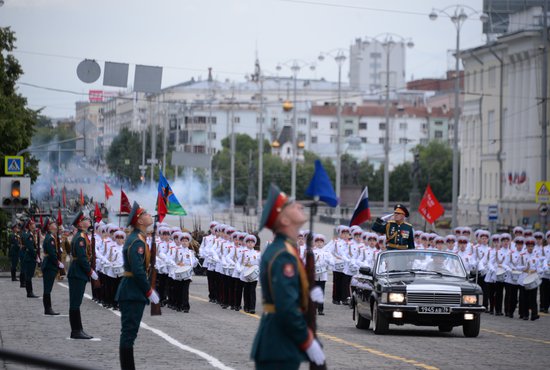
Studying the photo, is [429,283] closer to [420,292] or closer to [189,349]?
[420,292]

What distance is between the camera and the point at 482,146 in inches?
4040

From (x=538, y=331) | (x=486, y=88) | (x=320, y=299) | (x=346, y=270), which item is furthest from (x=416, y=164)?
(x=320, y=299)

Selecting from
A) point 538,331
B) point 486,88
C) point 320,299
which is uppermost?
point 486,88

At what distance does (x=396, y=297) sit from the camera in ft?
68.5

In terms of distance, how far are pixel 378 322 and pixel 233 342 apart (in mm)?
2997

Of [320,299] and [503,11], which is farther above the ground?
[503,11]

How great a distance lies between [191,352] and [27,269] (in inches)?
596

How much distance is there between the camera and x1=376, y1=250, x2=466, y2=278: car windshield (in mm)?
22047

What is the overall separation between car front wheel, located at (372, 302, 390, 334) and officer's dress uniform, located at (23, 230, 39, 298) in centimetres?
1250

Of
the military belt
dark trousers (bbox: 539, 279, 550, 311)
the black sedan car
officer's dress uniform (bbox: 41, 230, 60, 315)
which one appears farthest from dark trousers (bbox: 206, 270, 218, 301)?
the black sedan car

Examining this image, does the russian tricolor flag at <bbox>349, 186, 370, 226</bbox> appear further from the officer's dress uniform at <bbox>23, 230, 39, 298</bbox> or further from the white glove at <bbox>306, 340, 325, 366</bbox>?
the white glove at <bbox>306, 340, 325, 366</bbox>

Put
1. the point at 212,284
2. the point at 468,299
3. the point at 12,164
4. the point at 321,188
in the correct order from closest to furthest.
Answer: the point at 321,188 → the point at 468,299 → the point at 212,284 → the point at 12,164

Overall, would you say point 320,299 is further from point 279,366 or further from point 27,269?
point 27,269

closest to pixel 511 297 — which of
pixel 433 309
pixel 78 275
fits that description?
pixel 433 309
